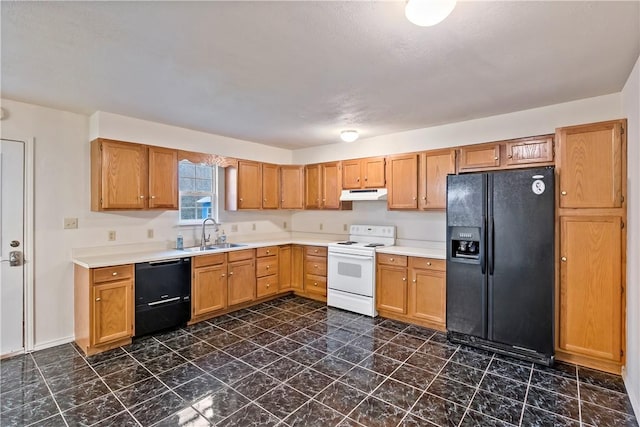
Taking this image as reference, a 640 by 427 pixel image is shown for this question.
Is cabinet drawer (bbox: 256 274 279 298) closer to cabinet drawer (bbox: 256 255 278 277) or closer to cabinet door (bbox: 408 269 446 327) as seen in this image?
cabinet drawer (bbox: 256 255 278 277)

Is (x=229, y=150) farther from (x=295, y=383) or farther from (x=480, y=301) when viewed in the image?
(x=480, y=301)

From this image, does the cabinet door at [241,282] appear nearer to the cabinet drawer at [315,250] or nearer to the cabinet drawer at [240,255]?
the cabinet drawer at [240,255]

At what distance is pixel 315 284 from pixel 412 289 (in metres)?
1.61

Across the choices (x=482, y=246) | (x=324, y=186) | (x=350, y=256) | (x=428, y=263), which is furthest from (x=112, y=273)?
(x=482, y=246)

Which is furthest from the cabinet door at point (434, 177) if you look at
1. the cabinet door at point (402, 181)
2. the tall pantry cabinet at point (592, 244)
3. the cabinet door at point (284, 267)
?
the cabinet door at point (284, 267)

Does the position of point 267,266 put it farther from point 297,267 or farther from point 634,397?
point 634,397

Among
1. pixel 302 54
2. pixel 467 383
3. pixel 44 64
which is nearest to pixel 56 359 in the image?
pixel 44 64

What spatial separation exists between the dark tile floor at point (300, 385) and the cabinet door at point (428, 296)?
29 cm

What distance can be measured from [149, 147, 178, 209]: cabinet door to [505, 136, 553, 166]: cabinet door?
3.96 m

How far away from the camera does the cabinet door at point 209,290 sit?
154 inches

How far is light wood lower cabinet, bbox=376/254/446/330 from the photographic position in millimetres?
3713

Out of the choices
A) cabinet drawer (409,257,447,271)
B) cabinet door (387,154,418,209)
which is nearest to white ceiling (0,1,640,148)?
cabinet door (387,154,418,209)

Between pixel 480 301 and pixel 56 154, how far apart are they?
15.6 feet

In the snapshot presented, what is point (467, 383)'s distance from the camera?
2.62 meters
